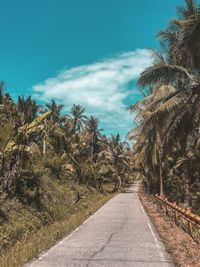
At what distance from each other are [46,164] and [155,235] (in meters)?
15.1

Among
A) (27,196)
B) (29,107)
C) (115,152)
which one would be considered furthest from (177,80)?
(115,152)

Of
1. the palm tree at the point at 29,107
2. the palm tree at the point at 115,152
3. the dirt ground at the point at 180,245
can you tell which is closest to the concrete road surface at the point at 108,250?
the dirt ground at the point at 180,245

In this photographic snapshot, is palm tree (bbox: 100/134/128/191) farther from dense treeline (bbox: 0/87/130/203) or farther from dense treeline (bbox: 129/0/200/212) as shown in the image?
dense treeline (bbox: 129/0/200/212)

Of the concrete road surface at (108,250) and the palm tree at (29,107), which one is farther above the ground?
the palm tree at (29,107)

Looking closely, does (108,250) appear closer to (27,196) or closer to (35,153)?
(27,196)

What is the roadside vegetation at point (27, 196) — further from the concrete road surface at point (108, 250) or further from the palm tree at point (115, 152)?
the palm tree at point (115, 152)

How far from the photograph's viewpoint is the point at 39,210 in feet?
55.3

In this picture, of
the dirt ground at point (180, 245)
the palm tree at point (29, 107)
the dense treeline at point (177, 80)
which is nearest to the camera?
the dirt ground at point (180, 245)

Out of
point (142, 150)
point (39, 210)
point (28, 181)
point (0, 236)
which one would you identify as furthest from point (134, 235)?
point (142, 150)

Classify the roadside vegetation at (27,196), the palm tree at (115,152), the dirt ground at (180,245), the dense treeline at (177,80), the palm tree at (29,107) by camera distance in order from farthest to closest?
the palm tree at (115,152), the palm tree at (29,107), the dense treeline at (177,80), the roadside vegetation at (27,196), the dirt ground at (180,245)

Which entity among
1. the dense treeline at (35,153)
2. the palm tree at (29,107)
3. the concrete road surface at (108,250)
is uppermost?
the palm tree at (29,107)

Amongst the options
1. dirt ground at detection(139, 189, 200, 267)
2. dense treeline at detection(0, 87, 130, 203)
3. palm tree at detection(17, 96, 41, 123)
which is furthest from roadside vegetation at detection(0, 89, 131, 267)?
palm tree at detection(17, 96, 41, 123)

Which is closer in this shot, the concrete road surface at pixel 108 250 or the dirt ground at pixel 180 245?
the concrete road surface at pixel 108 250

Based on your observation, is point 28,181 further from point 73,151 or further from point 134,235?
point 73,151
